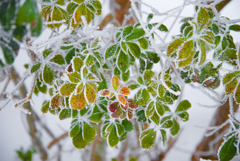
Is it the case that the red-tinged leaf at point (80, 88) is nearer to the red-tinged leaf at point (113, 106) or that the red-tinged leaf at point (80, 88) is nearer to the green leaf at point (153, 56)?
the red-tinged leaf at point (113, 106)

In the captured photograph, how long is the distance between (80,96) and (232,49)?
50cm

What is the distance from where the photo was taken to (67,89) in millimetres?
449

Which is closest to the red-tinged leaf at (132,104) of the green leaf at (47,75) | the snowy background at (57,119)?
the green leaf at (47,75)

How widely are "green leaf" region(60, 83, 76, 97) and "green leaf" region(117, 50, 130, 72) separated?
0.15 meters

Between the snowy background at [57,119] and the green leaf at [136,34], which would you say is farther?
the snowy background at [57,119]

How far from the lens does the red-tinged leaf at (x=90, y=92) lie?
17.0 inches

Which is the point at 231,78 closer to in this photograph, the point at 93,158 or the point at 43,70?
the point at 43,70

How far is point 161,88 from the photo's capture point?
0.48 metres

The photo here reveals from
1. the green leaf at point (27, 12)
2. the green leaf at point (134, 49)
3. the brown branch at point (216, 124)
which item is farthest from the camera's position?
the brown branch at point (216, 124)

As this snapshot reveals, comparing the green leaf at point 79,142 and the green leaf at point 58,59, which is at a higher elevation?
the green leaf at point 58,59

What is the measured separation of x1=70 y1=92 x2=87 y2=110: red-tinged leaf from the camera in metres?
0.43

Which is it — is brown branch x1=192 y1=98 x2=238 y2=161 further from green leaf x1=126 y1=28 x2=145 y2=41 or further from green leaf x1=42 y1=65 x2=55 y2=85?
green leaf x1=42 y1=65 x2=55 y2=85

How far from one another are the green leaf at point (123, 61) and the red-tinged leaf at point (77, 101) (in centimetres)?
14

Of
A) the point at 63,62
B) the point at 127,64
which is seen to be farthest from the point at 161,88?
the point at 63,62
